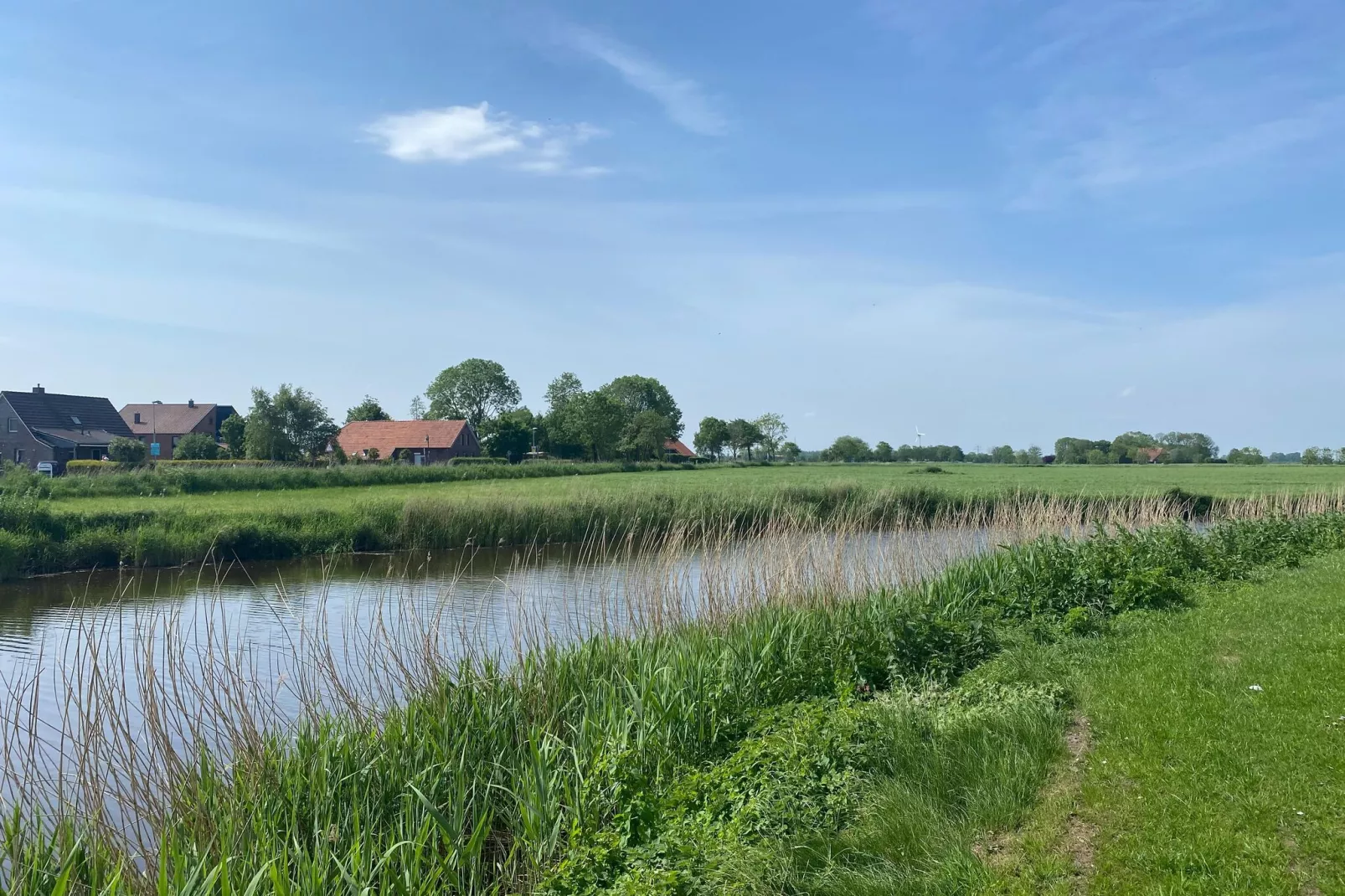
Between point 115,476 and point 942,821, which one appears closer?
point 942,821

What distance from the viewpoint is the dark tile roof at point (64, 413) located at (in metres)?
53.0

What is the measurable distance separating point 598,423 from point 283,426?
3234cm

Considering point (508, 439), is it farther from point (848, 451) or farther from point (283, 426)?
point (848, 451)

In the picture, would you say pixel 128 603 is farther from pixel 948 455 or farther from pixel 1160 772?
pixel 948 455

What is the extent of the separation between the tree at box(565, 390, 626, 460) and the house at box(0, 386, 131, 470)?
126 feet

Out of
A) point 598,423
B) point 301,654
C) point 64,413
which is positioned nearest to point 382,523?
point 301,654

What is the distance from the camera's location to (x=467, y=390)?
331 feet

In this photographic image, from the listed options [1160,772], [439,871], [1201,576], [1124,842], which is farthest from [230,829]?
[1201,576]

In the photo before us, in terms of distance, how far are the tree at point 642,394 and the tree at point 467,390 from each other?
15.4 m

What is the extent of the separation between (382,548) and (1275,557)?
2090 centimetres

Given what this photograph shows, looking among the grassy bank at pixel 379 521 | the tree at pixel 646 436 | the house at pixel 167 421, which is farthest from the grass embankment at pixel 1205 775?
the house at pixel 167 421

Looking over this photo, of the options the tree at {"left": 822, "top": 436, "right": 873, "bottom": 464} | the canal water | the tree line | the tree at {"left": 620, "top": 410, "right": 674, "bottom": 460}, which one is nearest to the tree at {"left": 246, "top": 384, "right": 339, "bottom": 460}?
the tree line

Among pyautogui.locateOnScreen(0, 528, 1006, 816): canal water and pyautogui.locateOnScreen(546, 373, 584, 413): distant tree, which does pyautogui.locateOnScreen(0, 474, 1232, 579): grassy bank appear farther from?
pyautogui.locateOnScreen(546, 373, 584, 413): distant tree

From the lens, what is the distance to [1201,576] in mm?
12070
